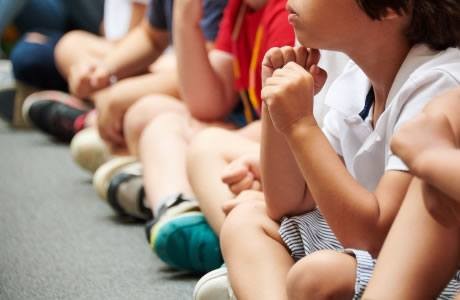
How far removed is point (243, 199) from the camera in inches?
43.7

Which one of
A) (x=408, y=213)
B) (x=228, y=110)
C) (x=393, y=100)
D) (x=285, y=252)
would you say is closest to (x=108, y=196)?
(x=228, y=110)

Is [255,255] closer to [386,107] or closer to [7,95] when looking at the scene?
[386,107]

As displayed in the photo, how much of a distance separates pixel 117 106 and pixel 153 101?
12 cm

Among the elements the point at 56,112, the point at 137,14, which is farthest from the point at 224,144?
the point at 56,112

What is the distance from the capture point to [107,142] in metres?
1.80

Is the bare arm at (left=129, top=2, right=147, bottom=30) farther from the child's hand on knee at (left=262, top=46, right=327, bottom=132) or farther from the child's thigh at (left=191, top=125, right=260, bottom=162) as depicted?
the child's hand on knee at (left=262, top=46, right=327, bottom=132)

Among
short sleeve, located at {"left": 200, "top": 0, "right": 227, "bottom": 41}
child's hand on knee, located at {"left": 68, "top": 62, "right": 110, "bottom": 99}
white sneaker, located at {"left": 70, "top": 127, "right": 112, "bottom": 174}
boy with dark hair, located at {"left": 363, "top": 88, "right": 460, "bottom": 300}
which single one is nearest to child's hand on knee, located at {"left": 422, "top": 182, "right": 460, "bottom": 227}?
boy with dark hair, located at {"left": 363, "top": 88, "right": 460, "bottom": 300}

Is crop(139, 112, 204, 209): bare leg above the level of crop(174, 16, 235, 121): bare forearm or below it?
below

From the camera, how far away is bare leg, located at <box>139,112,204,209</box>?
1.41 metres

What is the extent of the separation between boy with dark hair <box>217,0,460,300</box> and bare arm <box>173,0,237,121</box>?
501 mm

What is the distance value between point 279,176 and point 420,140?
0.32 m

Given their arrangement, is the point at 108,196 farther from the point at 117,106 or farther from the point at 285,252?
the point at 285,252

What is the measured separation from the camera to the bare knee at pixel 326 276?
2.62 ft

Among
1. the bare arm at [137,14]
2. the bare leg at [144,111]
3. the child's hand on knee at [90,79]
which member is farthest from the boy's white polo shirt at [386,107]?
the bare arm at [137,14]
